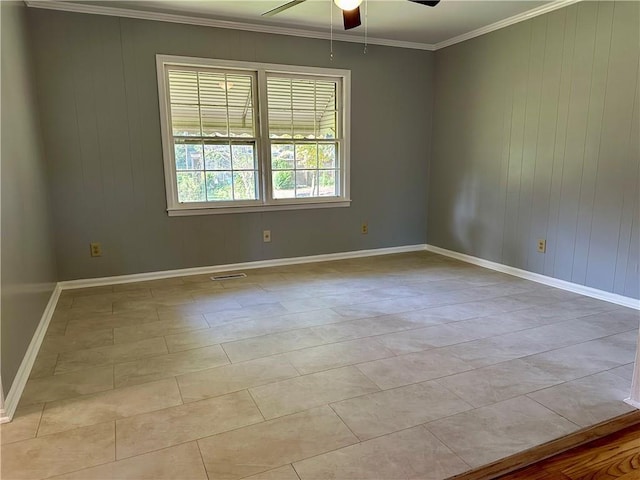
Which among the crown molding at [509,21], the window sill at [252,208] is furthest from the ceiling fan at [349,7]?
the window sill at [252,208]

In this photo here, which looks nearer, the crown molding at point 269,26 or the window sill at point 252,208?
the crown molding at point 269,26

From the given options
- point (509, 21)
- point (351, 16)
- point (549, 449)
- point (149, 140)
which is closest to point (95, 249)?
point (149, 140)

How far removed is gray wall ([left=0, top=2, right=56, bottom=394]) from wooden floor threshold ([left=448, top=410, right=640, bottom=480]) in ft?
6.95

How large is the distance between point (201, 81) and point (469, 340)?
3.39 metres

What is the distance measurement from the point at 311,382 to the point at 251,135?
294 cm

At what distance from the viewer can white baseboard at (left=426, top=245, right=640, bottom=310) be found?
→ 11.1 ft

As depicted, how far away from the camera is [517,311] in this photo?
3270 millimetres

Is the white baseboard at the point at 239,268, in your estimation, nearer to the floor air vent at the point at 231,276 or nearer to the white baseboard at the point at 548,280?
the white baseboard at the point at 548,280

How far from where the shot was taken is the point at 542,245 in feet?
13.1

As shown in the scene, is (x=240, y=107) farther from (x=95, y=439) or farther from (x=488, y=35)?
(x=95, y=439)

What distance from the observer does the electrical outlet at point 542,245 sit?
3.97 m

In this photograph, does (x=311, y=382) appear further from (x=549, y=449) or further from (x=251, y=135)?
(x=251, y=135)

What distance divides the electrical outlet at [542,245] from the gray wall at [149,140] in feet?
5.95

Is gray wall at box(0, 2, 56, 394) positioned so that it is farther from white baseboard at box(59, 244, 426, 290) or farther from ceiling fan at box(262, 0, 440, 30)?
ceiling fan at box(262, 0, 440, 30)
